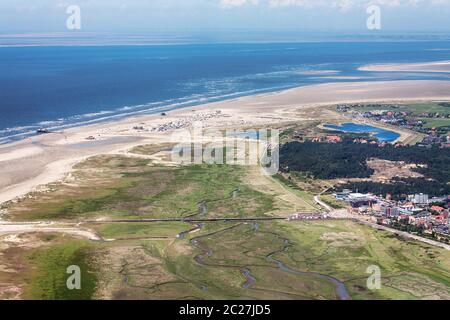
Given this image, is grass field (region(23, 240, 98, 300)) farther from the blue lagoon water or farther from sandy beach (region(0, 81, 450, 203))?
the blue lagoon water

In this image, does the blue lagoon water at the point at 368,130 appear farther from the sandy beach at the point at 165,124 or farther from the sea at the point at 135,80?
the sea at the point at 135,80

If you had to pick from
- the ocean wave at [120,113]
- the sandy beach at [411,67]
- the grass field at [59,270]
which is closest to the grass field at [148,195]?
the grass field at [59,270]

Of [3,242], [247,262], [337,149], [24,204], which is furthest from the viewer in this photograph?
[337,149]

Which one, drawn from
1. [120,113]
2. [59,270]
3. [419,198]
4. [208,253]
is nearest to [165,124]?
[120,113]

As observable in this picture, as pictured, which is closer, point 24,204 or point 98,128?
point 24,204

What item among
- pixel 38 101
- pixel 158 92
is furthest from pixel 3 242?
pixel 158 92

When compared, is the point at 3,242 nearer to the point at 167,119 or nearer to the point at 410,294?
the point at 410,294

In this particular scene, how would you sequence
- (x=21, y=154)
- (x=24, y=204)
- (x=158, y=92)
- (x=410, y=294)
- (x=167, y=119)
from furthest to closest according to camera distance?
(x=158, y=92), (x=167, y=119), (x=21, y=154), (x=24, y=204), (x=410, y=294)
